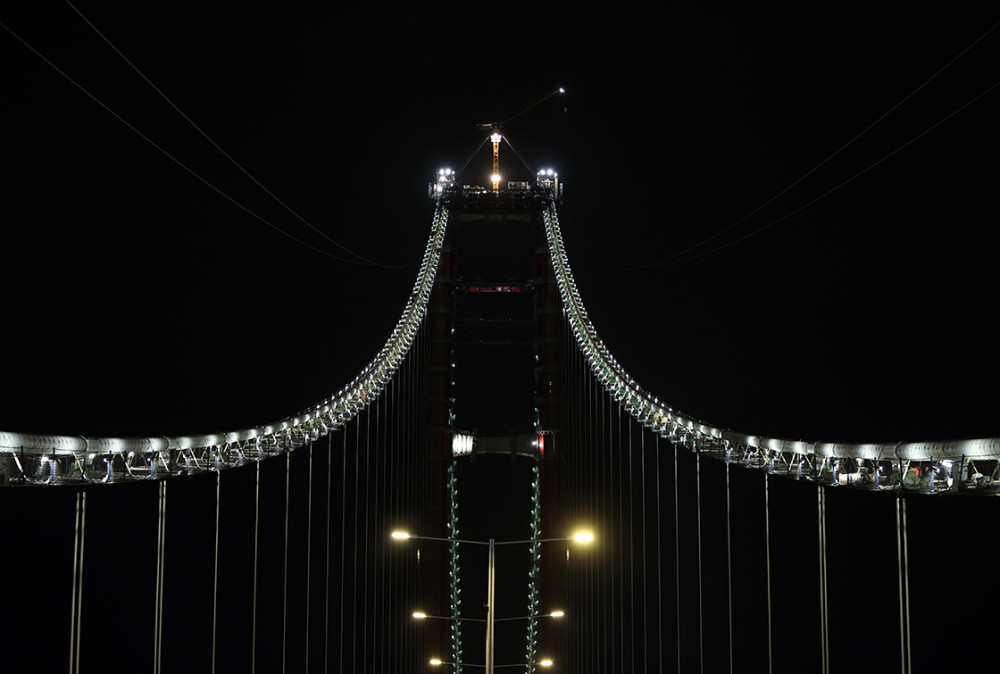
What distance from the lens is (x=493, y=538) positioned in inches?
1364

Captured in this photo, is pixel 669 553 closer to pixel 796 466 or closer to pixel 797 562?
pixel 797 562

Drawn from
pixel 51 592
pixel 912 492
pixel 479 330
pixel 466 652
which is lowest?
pixel 466 652

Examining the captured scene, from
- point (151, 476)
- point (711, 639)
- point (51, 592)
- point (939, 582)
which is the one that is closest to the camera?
point (151, 476)

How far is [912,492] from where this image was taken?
9086 mm

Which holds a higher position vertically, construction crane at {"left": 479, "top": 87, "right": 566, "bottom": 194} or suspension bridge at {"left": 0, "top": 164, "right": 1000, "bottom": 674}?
construction crane at {"left": 479, "top": 87, "right": 566, "bottom": 194}

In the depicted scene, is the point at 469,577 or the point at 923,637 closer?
the point at 923,637

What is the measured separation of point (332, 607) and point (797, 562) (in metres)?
16.8

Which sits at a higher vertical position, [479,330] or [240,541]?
[479,330]

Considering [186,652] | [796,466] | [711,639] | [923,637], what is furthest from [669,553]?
[796,466]

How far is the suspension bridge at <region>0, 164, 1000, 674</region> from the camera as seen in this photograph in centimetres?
2900

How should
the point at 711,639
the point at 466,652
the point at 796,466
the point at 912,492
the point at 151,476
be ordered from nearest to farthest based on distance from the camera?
the point at 912,492 < the point at 151,476 < the point at 796,466 < the point at 711,639 < the point at 466,652

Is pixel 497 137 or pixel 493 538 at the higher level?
pixel 497 137

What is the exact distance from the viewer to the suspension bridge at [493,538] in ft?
95.1

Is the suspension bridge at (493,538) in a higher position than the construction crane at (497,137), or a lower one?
lower
